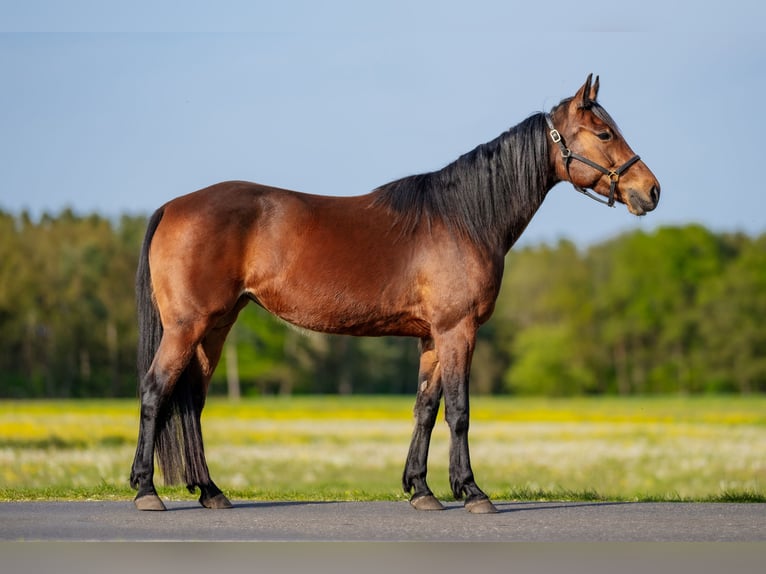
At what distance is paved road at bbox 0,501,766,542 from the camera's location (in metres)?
7.70

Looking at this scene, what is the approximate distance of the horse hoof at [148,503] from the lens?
8.90 meters

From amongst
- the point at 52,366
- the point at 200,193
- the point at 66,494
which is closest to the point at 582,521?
the point at 200,193

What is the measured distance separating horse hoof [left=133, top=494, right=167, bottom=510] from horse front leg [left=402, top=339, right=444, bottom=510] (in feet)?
7.24

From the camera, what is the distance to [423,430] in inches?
374

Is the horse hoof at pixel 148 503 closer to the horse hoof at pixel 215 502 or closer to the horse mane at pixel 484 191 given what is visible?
the horse hoof at pixel 215 502

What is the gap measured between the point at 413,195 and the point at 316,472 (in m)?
16.8

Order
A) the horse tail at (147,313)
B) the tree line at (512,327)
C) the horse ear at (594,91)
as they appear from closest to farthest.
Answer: the horse tail at (147,313) → the horse ear at (594,91) → the tree line at (512,327)

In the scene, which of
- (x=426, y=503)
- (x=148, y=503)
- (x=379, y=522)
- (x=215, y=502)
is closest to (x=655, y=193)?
(x=426, y=503)

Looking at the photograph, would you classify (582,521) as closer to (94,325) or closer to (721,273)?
(94,325)

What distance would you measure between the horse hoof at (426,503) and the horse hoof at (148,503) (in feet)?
7.33

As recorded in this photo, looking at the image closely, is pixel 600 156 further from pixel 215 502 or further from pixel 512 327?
pixel 512 327

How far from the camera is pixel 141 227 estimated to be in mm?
101812

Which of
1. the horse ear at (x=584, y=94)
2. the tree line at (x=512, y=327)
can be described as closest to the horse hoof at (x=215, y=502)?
the horse ear at (x=584, y=94)

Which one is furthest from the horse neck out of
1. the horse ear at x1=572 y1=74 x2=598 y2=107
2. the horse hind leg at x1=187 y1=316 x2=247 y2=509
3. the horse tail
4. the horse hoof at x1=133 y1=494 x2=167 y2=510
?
the horse hoof at x1=133 y1=494 x2=167 y2=510
